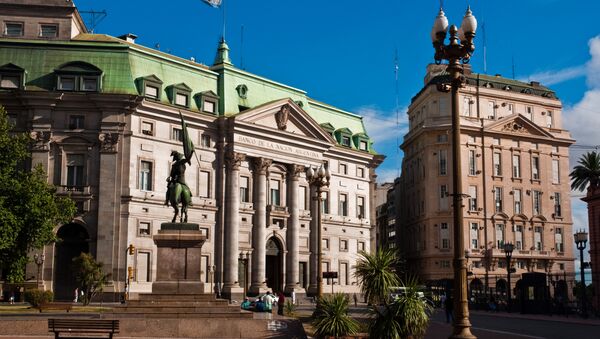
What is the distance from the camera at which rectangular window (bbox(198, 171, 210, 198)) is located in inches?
2633

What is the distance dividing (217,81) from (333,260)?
953 inches

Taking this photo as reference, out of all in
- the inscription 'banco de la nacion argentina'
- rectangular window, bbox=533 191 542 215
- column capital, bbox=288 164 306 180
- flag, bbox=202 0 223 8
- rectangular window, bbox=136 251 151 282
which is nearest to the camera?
rectangular window, bbox=136 251 151 282

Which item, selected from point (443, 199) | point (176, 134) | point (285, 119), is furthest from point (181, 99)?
point (443, 199)

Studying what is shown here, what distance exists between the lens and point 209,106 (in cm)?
6894

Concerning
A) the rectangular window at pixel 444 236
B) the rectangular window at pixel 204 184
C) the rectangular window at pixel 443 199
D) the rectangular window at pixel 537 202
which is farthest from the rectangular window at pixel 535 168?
the rectangular window at pixel 204 184

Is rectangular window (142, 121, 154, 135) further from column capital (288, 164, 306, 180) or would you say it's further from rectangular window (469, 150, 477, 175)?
rectangular window (469, 150, 477, 175)

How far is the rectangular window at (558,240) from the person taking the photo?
299 feet

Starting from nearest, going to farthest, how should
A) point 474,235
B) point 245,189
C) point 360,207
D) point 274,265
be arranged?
1. point 245,189
2. point 274,265
3. point 360,207
4. point 474,235

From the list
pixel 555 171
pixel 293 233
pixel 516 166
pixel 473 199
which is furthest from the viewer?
pixel 555 171

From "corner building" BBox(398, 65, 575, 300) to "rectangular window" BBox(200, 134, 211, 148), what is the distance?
32.1 metres

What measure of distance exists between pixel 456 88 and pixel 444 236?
7040 centimetres

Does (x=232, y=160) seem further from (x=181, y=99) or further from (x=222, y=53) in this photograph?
(x=222, y=53)

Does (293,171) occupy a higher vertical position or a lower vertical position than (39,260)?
higher

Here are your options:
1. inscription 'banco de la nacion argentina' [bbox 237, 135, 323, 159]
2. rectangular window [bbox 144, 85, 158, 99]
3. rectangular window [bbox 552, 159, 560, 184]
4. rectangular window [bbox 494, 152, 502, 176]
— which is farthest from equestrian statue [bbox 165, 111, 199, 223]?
rectangular window [bbox 552, 159, 560, 184]
